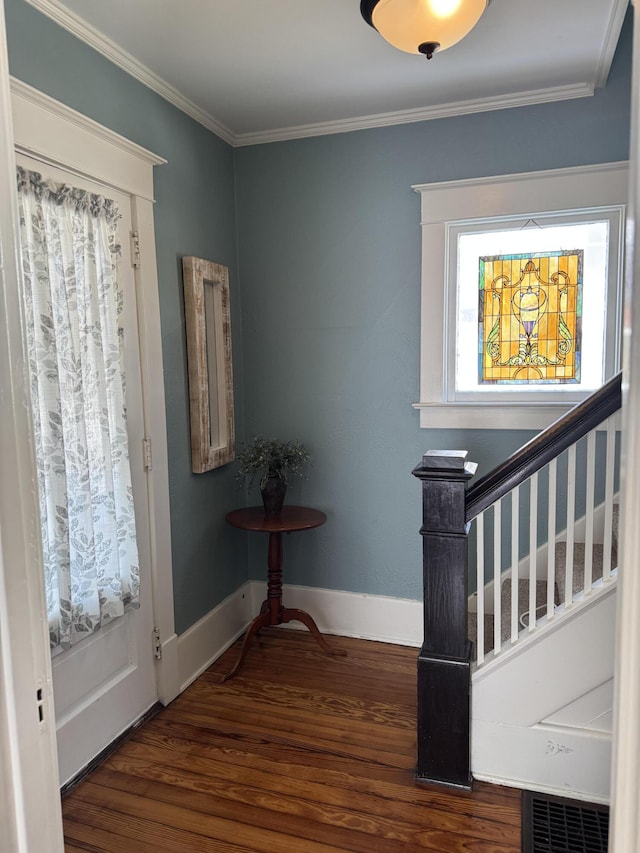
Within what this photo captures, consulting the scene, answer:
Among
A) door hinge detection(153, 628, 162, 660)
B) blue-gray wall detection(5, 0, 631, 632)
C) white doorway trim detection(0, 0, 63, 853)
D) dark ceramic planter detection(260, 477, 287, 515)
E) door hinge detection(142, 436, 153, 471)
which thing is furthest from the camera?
dark ceramic planter detection(260, 477, 287, 515)

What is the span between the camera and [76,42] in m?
2.13

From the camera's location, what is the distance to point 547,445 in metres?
1.96

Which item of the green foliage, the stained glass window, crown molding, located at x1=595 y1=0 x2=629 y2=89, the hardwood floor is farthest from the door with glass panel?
crown molding, located at x1=595 y1=0 x2=629 y2=89

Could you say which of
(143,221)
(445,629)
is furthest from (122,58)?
(445,629)

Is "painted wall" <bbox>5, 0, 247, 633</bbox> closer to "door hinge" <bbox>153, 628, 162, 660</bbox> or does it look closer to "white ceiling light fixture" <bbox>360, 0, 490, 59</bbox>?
"door hinge" <bbox>153, 628, 162, 660</bbox>

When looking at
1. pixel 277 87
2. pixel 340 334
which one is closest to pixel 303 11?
pixel 277 87

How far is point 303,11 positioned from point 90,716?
2.72 metres

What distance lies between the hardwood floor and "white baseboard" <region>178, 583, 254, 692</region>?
0.08 metres

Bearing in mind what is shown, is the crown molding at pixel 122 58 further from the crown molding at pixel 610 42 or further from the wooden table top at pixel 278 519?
the wooden table top at pixel 278 519

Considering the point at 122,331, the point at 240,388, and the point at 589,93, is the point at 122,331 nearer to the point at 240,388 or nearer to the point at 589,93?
the point at 240,388

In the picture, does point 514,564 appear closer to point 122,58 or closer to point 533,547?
point 533,547

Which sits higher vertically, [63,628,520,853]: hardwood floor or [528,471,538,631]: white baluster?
[528,471,538,631]: white baluster

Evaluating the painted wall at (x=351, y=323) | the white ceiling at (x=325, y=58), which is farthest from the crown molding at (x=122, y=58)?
the painted wall at (x=351, y=323)

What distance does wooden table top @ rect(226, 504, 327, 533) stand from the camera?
113 inches
